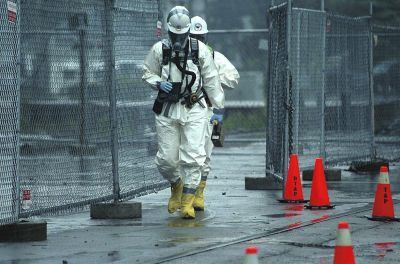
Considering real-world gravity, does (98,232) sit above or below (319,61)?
below

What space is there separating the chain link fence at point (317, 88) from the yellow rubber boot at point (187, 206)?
8.29ft

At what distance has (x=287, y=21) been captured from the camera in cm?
1631

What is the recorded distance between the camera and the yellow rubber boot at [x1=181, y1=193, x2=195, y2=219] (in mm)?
13812

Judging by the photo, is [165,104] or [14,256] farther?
[165,104]

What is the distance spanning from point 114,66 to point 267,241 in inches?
123

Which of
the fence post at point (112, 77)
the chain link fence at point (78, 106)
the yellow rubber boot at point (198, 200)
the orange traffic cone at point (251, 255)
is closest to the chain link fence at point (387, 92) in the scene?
the chain link fence at point (78, 106)

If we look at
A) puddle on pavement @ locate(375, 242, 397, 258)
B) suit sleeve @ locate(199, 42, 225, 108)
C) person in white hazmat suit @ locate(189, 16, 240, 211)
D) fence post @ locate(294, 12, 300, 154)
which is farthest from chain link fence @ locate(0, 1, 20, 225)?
fence post @ locate(294, 12, 300, 154)

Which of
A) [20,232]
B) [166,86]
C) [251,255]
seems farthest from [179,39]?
[251,255]

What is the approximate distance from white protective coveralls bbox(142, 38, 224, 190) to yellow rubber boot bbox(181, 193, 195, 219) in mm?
131

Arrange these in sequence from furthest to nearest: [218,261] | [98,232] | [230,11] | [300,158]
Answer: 1. [230,11]
2. [300,158]
3. [98,232]
4. [218,261]

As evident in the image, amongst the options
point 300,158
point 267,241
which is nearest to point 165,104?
point 267,241

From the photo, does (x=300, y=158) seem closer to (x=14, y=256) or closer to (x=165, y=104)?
(x=165, y=104)

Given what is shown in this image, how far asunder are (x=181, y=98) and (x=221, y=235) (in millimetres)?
2175

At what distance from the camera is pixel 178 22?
13961 millimetres
